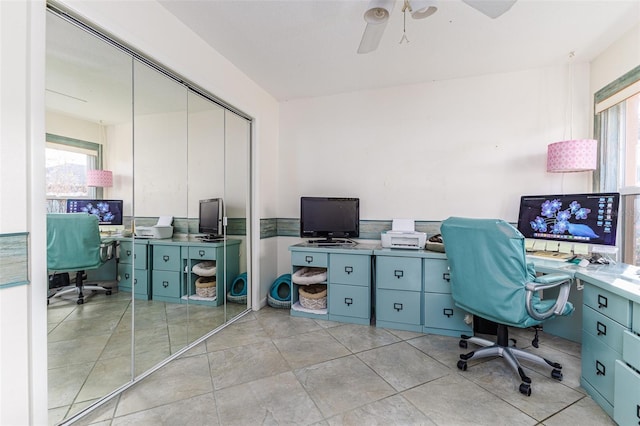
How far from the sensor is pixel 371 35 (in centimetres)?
178

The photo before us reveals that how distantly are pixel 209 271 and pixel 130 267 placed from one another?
782 mm

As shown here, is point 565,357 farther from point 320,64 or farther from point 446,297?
point 320,64

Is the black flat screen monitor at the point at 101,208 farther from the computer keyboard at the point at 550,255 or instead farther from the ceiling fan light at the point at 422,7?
the computer keyboard at the point at 550,255

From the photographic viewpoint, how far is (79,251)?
63.3 inches

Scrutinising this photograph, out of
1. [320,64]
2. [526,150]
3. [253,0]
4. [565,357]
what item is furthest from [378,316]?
[253,0]

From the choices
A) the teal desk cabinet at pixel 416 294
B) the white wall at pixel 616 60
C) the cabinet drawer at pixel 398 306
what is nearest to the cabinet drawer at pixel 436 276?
the teal desk cabinet at pixel 416 294

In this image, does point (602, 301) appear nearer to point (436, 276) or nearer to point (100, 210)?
point (436, 276)

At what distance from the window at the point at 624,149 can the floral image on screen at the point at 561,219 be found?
0.34 meters

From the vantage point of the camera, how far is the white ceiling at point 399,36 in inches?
75.4

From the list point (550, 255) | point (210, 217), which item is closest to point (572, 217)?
point (550, 255)

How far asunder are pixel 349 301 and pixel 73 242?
2.30 metres

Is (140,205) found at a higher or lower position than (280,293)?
higher

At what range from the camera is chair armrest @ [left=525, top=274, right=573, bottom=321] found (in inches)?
66.5

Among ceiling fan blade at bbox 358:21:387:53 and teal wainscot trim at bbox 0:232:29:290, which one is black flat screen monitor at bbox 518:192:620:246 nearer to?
ceiling fan blade at bbox 358:21:387:53
